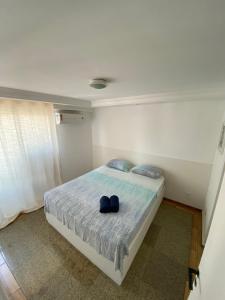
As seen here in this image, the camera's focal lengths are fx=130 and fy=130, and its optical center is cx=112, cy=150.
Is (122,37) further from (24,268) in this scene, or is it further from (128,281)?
(24,268)

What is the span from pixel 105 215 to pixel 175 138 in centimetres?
198

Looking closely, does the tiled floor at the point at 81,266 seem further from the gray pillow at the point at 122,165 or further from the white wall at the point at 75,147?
the white wall at the point at 75,147

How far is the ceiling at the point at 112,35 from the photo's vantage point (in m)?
0.50

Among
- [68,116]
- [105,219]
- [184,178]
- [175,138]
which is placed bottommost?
[105,219]

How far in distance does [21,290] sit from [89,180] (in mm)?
1614

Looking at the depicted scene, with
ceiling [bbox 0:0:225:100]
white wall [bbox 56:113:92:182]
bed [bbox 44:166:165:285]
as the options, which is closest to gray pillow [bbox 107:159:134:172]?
bed [bbox 44:166:165:285]

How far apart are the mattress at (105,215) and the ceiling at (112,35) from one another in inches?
66.6

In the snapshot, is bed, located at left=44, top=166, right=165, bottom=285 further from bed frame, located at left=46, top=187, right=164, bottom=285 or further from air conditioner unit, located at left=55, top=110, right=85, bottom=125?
air conditioner unit, located at left=55, top=110, right=85, bottom=125

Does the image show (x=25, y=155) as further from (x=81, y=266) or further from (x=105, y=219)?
(x=81, y=266)

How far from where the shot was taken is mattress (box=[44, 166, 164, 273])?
1.44 metres

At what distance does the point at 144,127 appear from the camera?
9.80ft

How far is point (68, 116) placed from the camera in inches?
121

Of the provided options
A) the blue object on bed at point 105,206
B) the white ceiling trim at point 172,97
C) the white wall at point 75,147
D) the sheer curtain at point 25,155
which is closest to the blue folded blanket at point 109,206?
the blue object on bed at point 105,206

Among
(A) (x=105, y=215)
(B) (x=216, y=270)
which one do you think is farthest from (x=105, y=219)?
(B) (x=216, y=270)
